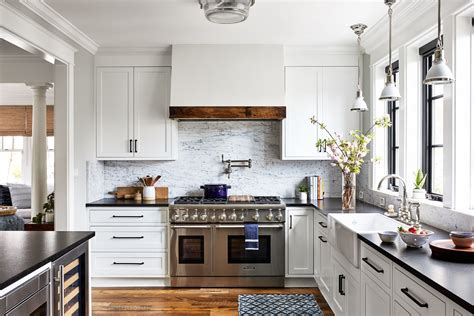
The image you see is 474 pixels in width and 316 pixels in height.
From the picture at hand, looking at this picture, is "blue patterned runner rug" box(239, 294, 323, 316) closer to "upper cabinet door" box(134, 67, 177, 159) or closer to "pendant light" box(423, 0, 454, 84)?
"upper cabinet door" box(134, 67, 177, 159)

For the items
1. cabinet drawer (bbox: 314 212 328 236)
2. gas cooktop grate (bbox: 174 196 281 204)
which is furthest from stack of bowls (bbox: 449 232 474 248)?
gas cooktop grate (bbox: 174 196 281 204)

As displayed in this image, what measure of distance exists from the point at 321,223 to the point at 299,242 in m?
0.54

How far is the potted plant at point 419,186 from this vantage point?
10.8 feet

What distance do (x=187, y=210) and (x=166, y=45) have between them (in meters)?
1.86

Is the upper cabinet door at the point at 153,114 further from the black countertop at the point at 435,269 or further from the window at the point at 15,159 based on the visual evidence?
the window at the point at 15,159

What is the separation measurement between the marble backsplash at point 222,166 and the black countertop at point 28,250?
2381 millimetres

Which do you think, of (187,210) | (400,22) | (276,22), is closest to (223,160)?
(187,210)

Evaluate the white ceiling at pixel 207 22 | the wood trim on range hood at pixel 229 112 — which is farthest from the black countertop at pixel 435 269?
the wood trim on range hood at pixel 229 112

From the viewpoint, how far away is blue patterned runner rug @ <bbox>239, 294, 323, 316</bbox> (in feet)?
12.4

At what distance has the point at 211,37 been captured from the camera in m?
4.38

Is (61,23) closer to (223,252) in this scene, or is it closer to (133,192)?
(133,192)

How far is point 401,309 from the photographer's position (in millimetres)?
2027

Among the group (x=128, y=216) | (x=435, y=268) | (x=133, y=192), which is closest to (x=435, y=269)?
(x=435, y=268)

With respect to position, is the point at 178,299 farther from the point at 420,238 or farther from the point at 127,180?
the point at 420,238
